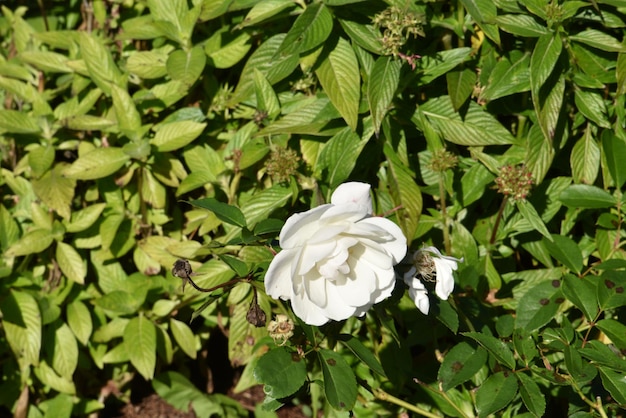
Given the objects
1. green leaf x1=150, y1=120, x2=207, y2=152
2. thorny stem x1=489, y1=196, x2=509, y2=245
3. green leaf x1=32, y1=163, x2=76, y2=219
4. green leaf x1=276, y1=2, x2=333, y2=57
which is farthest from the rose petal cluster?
Result: green leaf x1=32, y1=163, x2=76, y2=219

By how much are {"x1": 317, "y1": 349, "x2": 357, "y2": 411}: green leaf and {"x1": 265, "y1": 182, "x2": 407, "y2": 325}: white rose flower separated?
0.19m

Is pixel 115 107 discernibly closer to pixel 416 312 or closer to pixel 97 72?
pixel 97 72

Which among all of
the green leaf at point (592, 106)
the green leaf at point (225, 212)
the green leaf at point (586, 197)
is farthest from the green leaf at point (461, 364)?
the green leaf at point (592, 106)

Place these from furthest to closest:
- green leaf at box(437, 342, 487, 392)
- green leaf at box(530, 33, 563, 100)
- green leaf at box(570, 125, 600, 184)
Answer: green leaf at box(570, 125, 600, 184), green leaf at box(530, 33, 563, 100), green leaf at box(437, 342, 487, 392)

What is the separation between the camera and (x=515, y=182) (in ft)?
6.23

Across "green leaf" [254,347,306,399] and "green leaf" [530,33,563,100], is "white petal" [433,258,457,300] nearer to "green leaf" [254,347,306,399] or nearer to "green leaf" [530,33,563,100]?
"green leaf" [254,347,306,399]

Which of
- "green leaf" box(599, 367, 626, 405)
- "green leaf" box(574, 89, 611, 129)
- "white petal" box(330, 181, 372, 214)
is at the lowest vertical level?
"green leaf" box(599, 367, 626, 405)

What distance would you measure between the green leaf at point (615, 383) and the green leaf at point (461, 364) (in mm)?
289

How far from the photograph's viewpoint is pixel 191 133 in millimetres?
2293

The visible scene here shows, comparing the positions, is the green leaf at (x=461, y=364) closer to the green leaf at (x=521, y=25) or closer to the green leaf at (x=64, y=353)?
the green leaf at (x=521, y=25)

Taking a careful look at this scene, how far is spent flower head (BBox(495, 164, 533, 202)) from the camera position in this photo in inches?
74.7

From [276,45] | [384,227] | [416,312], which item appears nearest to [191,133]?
[276,45]

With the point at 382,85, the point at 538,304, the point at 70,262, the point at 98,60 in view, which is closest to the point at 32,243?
the point at 70,262

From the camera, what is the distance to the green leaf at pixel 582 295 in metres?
1.75
